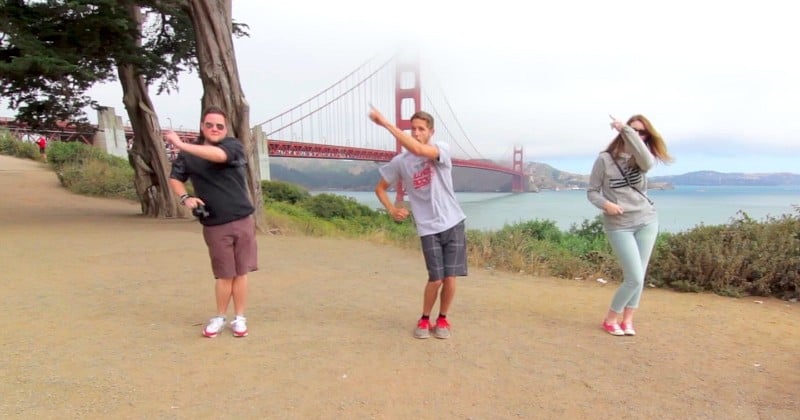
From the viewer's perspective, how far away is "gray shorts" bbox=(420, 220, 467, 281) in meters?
3.42

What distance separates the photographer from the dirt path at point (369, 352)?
2604 mm

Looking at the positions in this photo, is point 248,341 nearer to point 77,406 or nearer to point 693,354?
point 77,406

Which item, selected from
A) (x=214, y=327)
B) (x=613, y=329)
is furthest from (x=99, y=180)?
(x=613, y=329)

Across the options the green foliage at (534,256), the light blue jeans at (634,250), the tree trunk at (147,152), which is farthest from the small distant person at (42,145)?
the light blue jeans at (634,250)

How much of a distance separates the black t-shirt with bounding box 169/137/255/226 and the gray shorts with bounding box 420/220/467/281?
122 cm

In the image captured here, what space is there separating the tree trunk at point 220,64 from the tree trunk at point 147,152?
2895 millimetres

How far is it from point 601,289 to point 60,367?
186 inches

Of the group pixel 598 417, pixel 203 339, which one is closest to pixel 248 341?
pixel 203 339

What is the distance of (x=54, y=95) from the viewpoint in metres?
9.56

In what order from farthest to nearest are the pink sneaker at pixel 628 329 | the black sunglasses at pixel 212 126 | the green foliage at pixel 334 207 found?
1. the green foliage at pixel 334 207
2. the pink sneaker at pixel 628 329
3. the black sunglasses at pixel 212 126

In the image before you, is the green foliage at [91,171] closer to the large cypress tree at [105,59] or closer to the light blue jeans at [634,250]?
the large cypress tree at [105,59]

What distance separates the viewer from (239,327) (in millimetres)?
3521

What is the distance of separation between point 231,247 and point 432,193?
133 centimetres

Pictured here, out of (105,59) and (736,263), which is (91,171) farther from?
(736,263)
